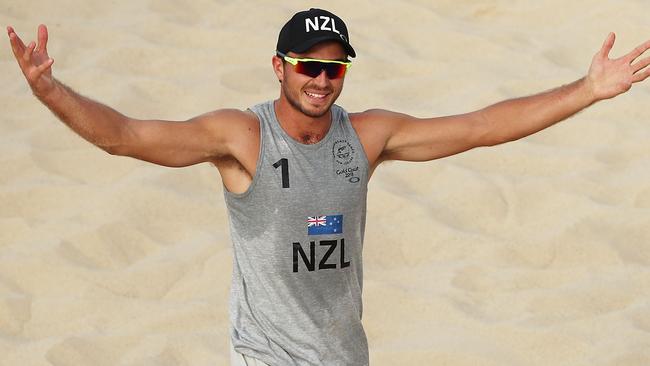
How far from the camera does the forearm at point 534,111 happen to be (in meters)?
3.93

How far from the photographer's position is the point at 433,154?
4.11 meters

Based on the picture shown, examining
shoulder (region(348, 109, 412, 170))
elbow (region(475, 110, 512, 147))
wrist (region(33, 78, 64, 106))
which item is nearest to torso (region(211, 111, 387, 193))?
shoulder (region(348, 109, 412, 170))

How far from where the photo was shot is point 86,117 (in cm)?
347

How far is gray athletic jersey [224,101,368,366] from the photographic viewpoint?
375 centimetres

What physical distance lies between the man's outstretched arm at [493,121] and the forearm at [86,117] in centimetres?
80

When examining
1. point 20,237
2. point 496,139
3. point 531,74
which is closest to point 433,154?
point 496,139

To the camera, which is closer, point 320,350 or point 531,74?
point 320,350

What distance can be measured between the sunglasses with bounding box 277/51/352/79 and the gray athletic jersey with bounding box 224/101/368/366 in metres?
0.21

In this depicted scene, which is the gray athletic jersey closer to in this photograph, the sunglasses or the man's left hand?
the sunglasses

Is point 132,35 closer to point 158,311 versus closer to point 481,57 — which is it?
point 481,57

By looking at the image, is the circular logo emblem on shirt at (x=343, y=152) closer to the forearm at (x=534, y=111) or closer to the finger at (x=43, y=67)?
the forearm at (x=534, y=111)

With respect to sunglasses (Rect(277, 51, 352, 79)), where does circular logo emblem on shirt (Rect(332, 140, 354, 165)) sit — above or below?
below

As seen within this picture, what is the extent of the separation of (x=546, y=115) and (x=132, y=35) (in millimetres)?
4213

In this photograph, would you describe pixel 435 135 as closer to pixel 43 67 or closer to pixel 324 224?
pixel 324 224
